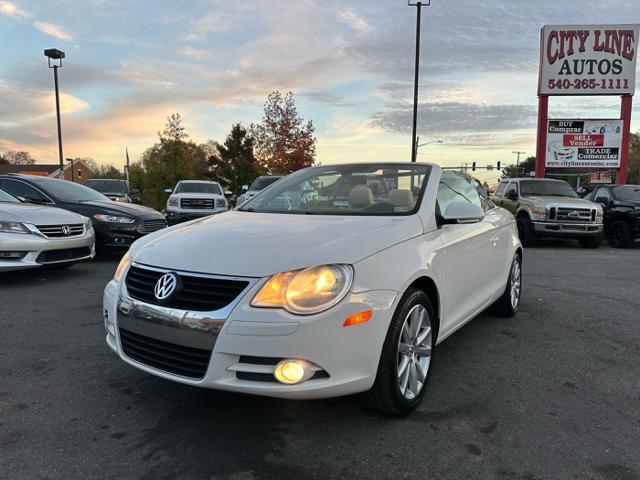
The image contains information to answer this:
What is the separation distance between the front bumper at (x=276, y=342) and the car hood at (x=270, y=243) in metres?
0.20

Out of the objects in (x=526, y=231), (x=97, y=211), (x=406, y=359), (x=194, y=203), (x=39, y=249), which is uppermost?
(x=97, y=211)

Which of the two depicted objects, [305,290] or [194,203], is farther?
[194,203]

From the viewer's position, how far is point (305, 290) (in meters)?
2.54

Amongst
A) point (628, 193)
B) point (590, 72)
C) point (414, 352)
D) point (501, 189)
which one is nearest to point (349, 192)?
point (414, 352)

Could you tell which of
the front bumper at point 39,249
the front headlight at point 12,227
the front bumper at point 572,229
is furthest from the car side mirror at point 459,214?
the front bumper at point 572,229

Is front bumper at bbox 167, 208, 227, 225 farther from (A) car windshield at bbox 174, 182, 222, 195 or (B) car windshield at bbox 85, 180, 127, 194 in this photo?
(B) car windshield at bbox 85, 180, 127, 194

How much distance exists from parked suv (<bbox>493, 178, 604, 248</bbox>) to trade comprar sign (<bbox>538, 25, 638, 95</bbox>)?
7.57 m

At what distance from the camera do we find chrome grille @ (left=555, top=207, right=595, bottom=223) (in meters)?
11.8

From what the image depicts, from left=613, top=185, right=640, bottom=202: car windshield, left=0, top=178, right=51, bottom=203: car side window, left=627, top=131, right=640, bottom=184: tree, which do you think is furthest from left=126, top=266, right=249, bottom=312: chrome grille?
left=627, top=131, right=640, bottom=184: tree

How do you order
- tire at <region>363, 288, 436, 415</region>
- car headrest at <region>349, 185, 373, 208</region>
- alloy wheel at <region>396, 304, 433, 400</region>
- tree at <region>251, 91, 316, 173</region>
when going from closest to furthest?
tire at <region>363, 288, 436, 415</region>
alloy wheel at <region>396, 304, 433, 400</region>
car headrest at <region>349, 185, 373, 208</region>
tree at <region>251, 91, 316, 173</region>

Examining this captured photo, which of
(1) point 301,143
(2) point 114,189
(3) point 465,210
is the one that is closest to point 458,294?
→ (3) point 465,210

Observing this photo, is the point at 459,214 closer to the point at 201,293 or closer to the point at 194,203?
the point at 201,293

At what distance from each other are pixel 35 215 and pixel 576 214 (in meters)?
11.0

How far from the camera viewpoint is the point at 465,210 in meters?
3.52
